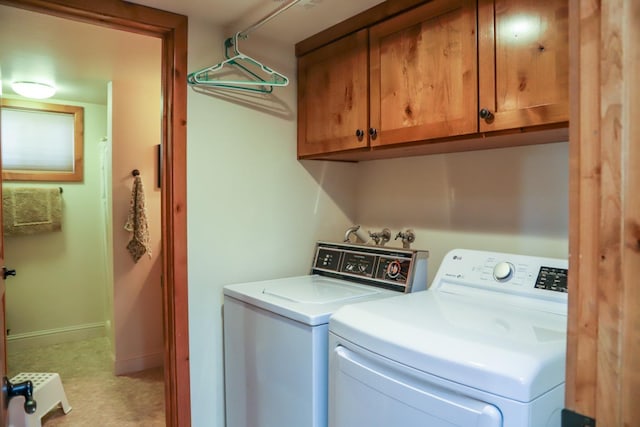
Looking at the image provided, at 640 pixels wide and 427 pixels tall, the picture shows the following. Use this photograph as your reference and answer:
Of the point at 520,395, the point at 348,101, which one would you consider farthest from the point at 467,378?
the point at 348,101

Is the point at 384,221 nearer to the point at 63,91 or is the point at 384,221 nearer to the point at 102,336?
the point at 63,91

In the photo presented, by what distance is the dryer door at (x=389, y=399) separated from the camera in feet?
3.13

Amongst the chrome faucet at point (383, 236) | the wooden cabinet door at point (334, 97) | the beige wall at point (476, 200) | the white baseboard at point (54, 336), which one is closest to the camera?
the beige wall at point (476, 200)

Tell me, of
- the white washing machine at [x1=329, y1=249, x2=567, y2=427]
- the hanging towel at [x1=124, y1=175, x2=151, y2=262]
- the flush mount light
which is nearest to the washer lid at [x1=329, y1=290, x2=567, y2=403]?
the white washing machine at [x1=329, y1=249, x2=567, y2=427]

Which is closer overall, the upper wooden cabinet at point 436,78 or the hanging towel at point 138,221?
the upper wooden cabinet at point 436,78

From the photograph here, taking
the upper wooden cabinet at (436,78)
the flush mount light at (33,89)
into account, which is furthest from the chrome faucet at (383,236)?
the flush mount light at (33,89)

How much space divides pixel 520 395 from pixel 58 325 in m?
4.14

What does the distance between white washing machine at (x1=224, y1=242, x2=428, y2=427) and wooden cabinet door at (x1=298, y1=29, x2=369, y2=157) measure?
20.2 inches

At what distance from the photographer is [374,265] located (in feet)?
6.18

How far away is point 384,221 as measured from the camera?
7.57ft

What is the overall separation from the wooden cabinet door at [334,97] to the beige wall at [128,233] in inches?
58.6

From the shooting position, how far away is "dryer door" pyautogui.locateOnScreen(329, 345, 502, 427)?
0.95 metres

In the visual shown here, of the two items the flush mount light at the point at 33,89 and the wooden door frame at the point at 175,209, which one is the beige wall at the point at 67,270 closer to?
the flush mount light at the point at 33,89

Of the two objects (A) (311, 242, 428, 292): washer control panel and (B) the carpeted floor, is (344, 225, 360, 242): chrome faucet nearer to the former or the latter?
(A) (311, 242, 428, 292): washer control panel
